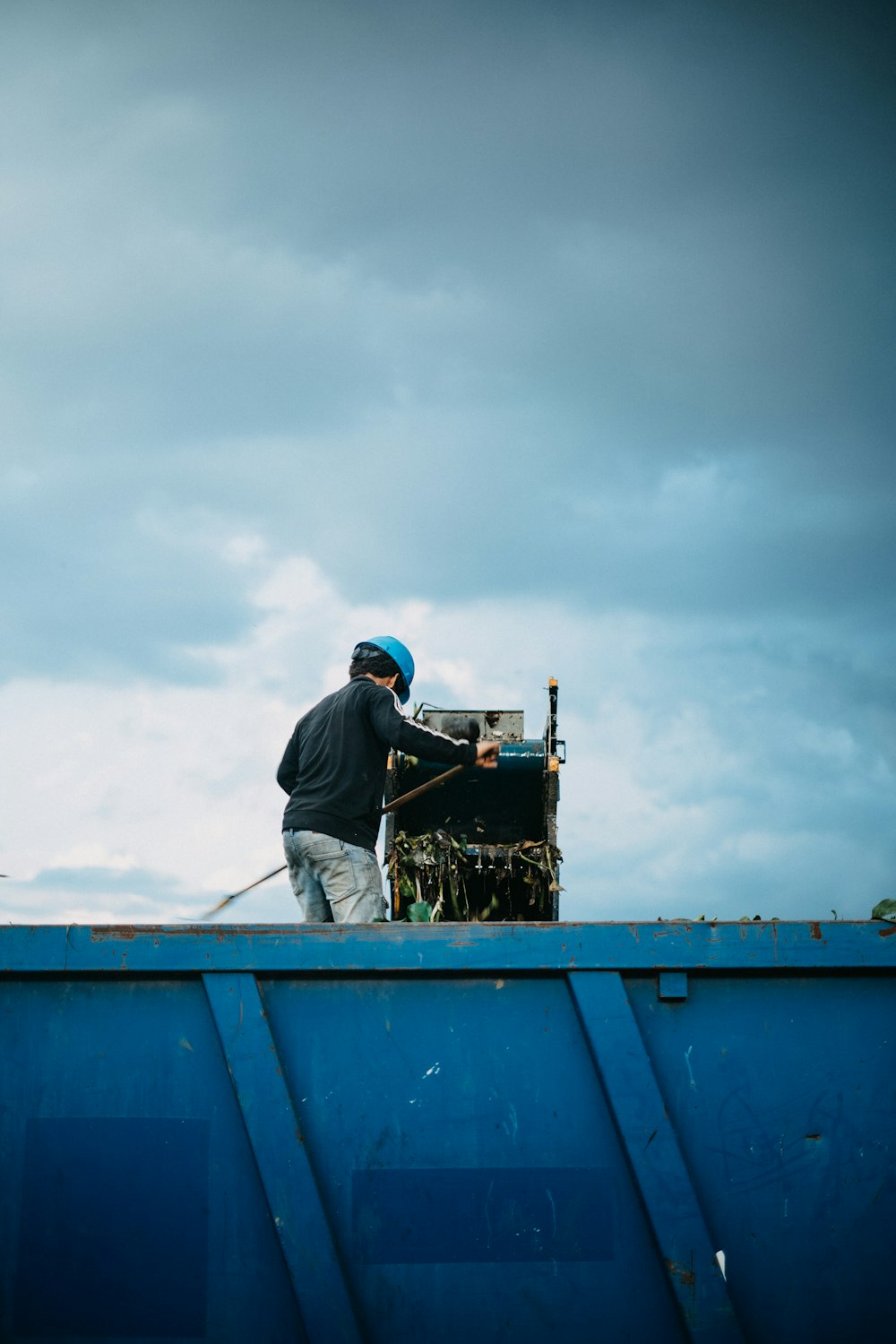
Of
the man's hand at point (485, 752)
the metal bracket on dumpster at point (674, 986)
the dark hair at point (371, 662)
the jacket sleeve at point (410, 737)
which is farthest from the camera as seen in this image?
the dark hair at point (371, 662)

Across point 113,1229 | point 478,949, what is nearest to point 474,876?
point 478,949

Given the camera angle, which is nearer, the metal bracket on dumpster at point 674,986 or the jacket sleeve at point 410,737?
the metal bracket on dumpster at point 674,986

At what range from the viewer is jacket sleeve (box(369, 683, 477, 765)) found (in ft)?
12.3

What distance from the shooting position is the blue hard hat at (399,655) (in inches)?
174

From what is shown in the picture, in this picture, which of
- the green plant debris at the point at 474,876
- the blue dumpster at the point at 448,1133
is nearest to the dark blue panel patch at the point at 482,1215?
the blue dumpster at the point at 448,1133

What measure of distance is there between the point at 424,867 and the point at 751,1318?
4.27 meters

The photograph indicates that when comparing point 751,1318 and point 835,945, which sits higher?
point 835,945

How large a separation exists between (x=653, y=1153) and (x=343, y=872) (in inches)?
66.1

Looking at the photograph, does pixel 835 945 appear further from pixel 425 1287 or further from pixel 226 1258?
pixel 226 1258

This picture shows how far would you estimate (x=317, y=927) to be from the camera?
258cm

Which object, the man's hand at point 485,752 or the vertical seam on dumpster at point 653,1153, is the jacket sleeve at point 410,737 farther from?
the vertical seam on dumpster at point 653,1153

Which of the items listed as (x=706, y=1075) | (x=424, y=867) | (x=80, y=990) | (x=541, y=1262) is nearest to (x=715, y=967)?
(x=706, y=1075)

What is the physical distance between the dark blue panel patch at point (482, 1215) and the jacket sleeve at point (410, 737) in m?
1.54

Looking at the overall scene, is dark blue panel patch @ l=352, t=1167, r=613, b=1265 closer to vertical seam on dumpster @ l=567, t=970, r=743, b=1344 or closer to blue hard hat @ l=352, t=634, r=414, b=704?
vertical seam on dumpster @ l=567, t=970, r=743, b=1344
